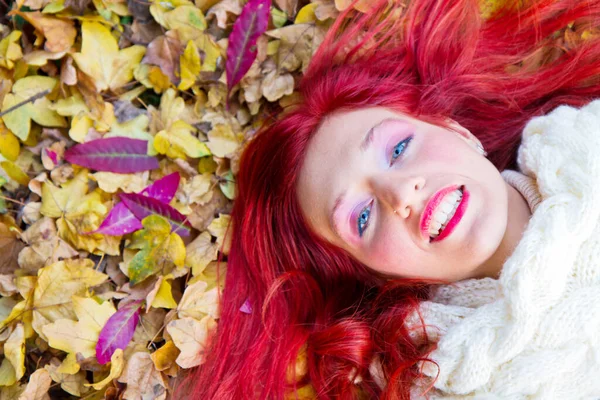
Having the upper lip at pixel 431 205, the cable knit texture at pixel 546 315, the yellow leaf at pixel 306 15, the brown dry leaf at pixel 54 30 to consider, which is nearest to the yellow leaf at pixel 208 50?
the yellow leaf at pixel 306 15

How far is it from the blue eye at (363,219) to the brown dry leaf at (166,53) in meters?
0.85

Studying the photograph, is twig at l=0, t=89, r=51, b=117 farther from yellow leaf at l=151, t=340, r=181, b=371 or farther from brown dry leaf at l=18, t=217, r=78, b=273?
yellow leaf at l=151, t=340, r=181, b=371

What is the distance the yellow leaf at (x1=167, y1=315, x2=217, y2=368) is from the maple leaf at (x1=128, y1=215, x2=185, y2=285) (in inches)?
7.6

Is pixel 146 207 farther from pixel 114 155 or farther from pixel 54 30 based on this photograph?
pixel 54 30

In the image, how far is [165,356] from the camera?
1720 mm

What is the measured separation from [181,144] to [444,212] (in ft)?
2.98

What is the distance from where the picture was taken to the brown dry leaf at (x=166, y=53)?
1.89 meters

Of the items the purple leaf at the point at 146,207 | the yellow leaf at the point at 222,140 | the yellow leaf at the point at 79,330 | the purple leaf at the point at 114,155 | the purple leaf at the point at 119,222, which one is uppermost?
the yellow leaf at the point at 222,140

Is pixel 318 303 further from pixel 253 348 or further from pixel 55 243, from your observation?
pixel 55 243

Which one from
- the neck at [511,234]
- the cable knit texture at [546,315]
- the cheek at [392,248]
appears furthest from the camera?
the neck at [511,234]

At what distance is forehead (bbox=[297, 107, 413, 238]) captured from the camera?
1.58 metres

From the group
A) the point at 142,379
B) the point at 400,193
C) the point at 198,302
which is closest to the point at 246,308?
the point at 198,302

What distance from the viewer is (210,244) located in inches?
72.8

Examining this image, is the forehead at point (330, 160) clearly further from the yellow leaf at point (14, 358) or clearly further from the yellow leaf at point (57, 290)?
the yellow leaf at point (14, 358)
